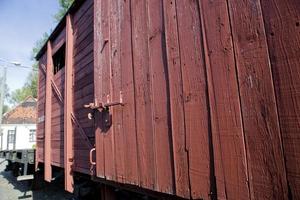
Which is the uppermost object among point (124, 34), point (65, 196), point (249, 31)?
point (124, 34)

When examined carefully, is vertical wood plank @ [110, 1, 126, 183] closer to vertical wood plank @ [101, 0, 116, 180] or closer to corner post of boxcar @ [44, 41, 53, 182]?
vertical wood plank @ [101, 0, 116, 180]

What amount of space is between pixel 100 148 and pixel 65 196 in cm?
512

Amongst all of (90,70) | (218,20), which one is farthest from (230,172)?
(90,70)

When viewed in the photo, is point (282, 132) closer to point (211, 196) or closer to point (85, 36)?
point (211, 196)

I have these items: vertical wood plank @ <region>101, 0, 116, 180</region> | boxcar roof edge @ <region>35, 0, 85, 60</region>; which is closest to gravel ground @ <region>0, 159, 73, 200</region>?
boxcar roof edge @ <region>35, 0, 85, 60</region>

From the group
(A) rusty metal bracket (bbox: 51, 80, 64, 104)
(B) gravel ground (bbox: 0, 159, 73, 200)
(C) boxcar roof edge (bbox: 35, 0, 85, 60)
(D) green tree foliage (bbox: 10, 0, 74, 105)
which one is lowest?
(B) gravel ground (bbox: 0, 159, 73, 200)

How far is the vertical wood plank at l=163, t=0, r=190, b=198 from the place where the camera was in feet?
5.92

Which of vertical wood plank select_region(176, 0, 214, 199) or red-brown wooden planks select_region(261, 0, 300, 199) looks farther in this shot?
vertical wood plank select_region(176, 0, 214, 199)

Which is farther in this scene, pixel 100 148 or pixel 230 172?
pixel 100 148

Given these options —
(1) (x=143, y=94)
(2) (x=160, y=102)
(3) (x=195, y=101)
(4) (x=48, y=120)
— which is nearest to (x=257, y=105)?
(3) (x=195, y=101)

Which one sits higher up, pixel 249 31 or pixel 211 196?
pixel 249 31

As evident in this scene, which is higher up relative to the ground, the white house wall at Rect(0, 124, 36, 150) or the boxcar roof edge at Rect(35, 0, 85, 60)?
the boxcar roof edge at Rect(35, 0, 85, 60)

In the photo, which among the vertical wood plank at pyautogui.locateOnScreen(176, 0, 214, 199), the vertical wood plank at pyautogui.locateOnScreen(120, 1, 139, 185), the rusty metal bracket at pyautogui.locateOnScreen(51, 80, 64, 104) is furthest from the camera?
the rusty metal bracket at pyautogui.locateOnScreen(51, 80, 64, 104)

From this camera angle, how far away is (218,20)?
1614 millimetres
